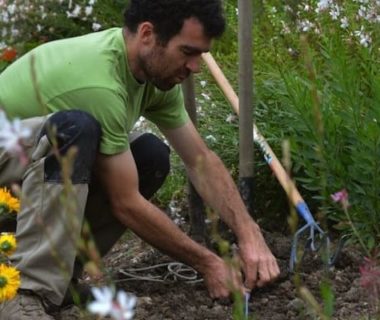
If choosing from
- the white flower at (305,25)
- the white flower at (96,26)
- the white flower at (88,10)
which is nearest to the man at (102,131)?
the white flower at (305,25)

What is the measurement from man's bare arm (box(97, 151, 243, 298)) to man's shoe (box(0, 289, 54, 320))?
1.29ft

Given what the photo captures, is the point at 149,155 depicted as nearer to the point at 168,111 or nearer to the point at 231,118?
the point at 168,111

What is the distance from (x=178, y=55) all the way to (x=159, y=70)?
0.27 ft

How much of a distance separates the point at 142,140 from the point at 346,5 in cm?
134

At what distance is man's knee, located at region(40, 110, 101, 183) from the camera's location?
131 inches

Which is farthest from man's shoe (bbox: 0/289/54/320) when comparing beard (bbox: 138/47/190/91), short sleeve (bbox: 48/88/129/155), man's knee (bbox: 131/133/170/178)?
beard (bbox: 138/47/190/91)

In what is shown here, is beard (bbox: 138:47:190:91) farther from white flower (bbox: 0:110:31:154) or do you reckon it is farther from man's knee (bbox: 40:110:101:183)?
white flower (bbox: 0:110:31:154)

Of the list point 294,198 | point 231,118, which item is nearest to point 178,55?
point 294,198

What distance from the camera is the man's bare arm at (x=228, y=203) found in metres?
3.62

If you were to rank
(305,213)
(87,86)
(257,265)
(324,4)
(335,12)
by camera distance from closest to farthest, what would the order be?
1. (87,86)
2. (257,265)
3. (305,213)
4. (335,12)
5. (324,4)

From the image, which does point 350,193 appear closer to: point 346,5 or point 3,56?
point 346,5

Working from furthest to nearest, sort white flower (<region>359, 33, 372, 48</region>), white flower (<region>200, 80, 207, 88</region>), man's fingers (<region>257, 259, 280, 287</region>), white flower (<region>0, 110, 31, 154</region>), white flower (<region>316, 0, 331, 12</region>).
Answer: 1. white flower (<region>200, 80, 207, 88</region>)
2. white flower (<region>316, 0, 331, 12</region>)
3. white flower (<region>359, 33, 372, 48</region>)
4. man's fingers (<region>257, 259, 280, 287</region>)
5. white flower (<region>0, 110, 31, 154</region>)

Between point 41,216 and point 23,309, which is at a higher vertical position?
point 41,216

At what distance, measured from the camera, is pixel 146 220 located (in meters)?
3.47
